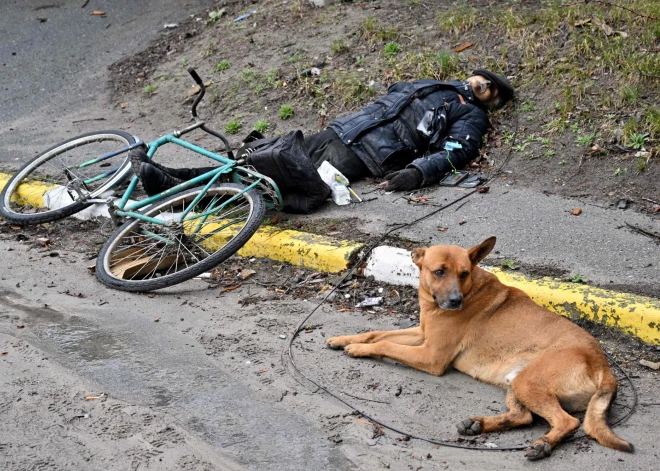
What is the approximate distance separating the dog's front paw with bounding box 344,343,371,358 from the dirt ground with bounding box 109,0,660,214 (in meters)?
2.56

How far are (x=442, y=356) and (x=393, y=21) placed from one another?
564 cm

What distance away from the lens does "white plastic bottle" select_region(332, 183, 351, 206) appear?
6.36 m

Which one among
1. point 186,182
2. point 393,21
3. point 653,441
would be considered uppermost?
point 393,21

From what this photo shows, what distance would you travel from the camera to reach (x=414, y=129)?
6801 mm

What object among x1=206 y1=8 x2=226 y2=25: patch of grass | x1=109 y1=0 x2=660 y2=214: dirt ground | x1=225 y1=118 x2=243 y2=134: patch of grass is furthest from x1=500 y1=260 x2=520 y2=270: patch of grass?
x1=206 y1=8 x2=226 y2=25: patch of grass

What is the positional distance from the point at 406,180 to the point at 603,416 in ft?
10.4

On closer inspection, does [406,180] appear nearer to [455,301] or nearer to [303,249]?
[303,249]

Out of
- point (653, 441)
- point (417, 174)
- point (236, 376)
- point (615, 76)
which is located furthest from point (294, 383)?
point (615, 76)

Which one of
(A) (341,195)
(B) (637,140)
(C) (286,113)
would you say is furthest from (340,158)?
(B) (637,140)

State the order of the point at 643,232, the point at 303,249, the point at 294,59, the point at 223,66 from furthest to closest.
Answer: the point at 223,66 < the point at 294,59 < the point at 303,249 < the point at 643,232

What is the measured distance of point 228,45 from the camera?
9.80 meters

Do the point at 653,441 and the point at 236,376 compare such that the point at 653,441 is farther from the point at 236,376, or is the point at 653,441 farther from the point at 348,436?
the point at 236,376

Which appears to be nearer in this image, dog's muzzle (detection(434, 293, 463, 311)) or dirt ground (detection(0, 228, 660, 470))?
dirt ground (detection(0, 228, 660, 470))

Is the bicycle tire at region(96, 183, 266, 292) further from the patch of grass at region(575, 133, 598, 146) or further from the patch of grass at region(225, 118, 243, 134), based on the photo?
the patch of grass at region(575, 133, 598, 146)
